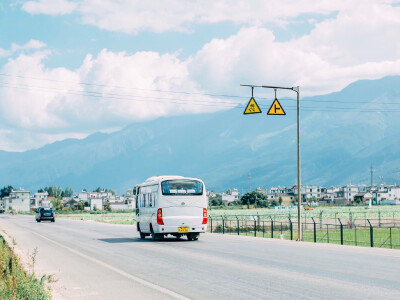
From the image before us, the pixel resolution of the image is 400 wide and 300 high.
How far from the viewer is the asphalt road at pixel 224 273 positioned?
40.6 feet

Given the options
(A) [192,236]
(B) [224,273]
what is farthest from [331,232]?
(B) [224,273]

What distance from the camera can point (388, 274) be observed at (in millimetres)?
15195

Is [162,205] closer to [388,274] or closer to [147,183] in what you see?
[147,183]

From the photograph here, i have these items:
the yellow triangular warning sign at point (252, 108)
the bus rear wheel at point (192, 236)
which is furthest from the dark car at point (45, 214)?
the yellow triangular warning sign at point (252, 108)

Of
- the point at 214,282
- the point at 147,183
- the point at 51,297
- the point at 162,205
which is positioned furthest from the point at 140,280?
the point at 147,183

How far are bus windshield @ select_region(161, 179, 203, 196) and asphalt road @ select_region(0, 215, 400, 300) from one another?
6.26 metres

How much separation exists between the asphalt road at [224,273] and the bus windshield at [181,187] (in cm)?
626

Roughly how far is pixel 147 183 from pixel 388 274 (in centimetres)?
1945

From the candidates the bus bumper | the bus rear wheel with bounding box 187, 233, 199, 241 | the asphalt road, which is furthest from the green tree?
the asphalt road

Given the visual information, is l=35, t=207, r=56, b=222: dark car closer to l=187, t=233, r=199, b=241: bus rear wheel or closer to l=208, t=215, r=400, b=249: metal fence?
l=208, t=215, r=400, b=249: metal fence

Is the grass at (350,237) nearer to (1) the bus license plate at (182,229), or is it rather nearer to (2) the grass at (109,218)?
(1) the bus license plate at (182,229)

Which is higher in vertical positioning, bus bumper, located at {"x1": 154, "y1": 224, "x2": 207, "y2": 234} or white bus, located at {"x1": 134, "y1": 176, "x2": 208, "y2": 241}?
white bus, located at {"x1": 134, "y1": 176, "x2": 208, "y2": 241}

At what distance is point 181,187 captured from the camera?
3033cm

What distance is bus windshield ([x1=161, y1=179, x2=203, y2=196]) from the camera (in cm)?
3012
